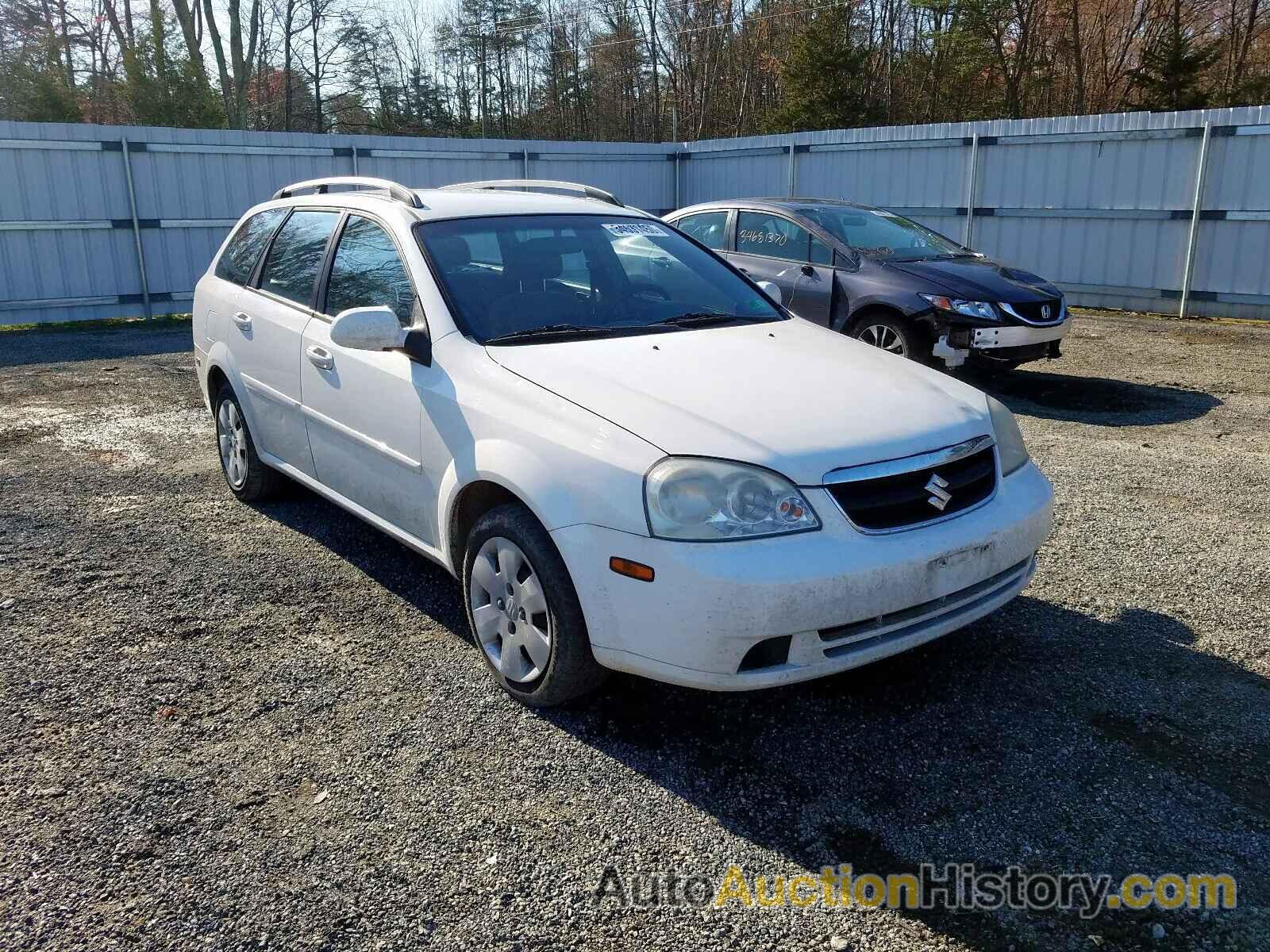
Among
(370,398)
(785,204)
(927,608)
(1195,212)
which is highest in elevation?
(785,204)

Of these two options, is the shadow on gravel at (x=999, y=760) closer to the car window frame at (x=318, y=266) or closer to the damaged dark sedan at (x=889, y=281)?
the car window frame at (x=318, y=266)

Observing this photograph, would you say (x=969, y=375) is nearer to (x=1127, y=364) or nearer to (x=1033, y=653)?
(x=1127, y=364)

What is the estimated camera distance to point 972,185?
14500mm

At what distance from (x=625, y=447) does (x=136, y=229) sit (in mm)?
13232

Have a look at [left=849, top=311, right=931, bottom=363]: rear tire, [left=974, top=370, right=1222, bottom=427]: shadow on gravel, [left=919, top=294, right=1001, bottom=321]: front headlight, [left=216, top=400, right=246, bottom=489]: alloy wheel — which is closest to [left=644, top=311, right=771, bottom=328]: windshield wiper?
[left=216, top=400, right=246, bottom=489]: alloy wheel

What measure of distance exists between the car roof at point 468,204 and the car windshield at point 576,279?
58 millimetres

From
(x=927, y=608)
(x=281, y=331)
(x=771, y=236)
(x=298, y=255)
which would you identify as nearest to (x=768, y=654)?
(x=927, y=608)

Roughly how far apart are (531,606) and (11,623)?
239cm

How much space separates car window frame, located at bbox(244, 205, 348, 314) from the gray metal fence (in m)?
10.1

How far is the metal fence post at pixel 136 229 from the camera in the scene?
1359cm

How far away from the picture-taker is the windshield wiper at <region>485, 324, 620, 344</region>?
370cm

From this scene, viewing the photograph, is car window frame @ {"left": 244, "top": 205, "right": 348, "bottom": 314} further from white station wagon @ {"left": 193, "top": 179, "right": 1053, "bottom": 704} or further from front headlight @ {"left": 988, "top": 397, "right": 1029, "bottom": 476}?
front headlight @ {"left": 988, "top": 397, "right": 1029, "bottom": 476}

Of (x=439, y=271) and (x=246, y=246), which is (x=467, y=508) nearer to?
(x=439, y=271)

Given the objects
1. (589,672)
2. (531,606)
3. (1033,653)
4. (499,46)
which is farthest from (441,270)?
(499,46)
